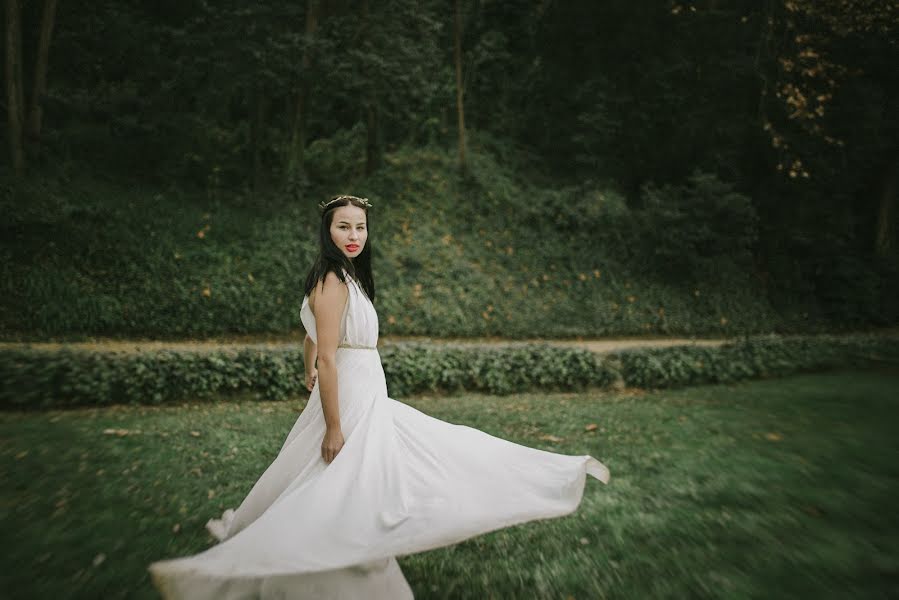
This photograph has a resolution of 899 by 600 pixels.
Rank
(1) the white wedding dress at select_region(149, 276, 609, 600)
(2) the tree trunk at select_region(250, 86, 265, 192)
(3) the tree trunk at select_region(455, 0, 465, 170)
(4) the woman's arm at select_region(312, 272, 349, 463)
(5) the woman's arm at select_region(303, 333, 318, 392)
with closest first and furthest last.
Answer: (1) the white wedding dress at select_region(149, 276, 609, 600) < (4) the woman's arm at select_region(312, 272, 349, 463) < (5) the woman's arm at select_region(303, 333, 318, 392) < (2) the tree trunk at select_region(250, 86, 265, 192) < (3) the tree trunk at select_region(455, 0, 465, 170)

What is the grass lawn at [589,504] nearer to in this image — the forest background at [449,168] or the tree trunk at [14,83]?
the forest background at [449,168]

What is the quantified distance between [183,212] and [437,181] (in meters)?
9.01

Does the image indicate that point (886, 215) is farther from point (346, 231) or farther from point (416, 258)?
point (346, 231)

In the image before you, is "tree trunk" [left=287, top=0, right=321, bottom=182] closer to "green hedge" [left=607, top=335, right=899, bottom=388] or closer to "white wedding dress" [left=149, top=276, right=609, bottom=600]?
"green hedge" [left=607, top=335, right=899, bottom=388]

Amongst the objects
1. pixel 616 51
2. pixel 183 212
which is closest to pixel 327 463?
pixel 183 212

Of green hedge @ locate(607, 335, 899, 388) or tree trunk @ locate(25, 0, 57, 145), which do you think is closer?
green hedge @ locate(607, 335, 899, 388)

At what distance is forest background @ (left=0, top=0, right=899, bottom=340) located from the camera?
543 inches

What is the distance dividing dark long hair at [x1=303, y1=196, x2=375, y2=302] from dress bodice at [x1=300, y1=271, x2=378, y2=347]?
0.23ft

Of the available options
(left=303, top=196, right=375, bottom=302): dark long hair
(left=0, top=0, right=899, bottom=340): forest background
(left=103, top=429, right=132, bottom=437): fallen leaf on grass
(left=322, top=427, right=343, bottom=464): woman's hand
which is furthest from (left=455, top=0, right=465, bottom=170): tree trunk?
(left=322, top=427, right=343, bottom=464): woman's hand

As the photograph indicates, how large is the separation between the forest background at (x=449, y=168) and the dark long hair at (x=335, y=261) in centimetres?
1130

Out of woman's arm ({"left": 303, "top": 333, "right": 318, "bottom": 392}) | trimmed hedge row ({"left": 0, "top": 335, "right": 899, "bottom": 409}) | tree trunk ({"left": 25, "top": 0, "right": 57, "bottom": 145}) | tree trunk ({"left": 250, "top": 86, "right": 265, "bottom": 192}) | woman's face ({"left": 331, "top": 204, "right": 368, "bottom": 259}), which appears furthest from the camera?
tree trunk ({"left": 250, "top": 86, "right": 265, "bottom": 192})

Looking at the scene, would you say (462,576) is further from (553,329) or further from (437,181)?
(437,181)

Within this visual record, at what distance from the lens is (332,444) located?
2.65 metres

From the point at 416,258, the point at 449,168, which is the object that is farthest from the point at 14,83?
the point at 449,168
